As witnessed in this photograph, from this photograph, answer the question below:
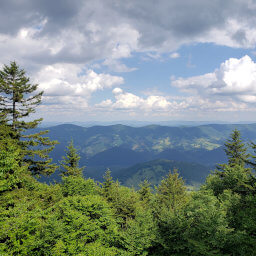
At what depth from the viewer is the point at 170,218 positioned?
20.0 meters

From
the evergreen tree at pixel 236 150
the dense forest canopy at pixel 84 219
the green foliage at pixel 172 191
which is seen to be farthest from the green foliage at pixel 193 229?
the evergreen tree at pixel 236 150

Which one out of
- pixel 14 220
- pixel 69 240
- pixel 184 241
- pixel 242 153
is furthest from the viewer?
pixel 242 153

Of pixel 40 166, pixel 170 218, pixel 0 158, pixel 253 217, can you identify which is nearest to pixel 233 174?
pixel 170 218

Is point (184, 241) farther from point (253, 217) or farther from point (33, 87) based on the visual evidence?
point (33, 87)

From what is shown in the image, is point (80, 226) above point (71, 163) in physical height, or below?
below

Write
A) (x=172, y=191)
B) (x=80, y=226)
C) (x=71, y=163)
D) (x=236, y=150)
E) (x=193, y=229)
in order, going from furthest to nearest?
(x=236, y=150) → (x=71, y=163) → (x=172, y=191) → (x=80, y=226) → (x=193, y=229)

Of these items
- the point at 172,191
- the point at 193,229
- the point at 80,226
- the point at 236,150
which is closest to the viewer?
the point at 193,229

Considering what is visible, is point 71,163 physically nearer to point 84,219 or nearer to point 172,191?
point 84,219

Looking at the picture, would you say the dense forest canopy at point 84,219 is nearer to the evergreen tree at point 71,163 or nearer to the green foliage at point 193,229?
the green foliage at point 193,229

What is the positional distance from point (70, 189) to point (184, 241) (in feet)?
68.5

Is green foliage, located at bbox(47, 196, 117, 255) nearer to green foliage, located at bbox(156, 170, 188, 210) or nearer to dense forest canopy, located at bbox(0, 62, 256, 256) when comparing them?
dense forest canopy, located at bbox(0, 62, 256, 256)

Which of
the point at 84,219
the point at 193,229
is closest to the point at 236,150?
the point at 193,229

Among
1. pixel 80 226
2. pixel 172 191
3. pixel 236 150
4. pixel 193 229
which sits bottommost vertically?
pixel 172 191

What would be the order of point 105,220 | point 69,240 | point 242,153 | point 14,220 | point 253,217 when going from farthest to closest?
point 242,153 → point 105,220 → point 69,240 → point 253,217 → point 14,220
